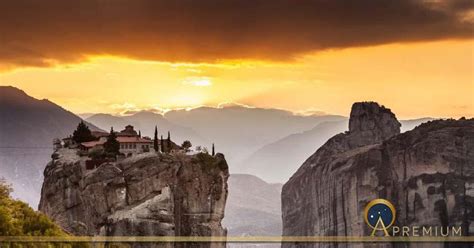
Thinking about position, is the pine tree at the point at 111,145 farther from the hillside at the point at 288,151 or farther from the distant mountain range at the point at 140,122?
the hillside at the point at 288,151

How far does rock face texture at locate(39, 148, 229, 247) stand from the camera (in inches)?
1414

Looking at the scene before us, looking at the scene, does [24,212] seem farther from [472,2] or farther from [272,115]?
[272,115]

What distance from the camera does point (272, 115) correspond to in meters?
49.7

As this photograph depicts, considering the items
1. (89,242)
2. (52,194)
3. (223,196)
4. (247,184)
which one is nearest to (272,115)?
(223,196)

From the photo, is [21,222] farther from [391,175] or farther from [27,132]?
[391,175]

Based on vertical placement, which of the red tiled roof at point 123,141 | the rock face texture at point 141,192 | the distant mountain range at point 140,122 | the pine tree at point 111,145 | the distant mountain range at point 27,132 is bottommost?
the rock face texture at point 141,192

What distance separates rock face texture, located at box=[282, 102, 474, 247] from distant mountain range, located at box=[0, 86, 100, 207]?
956 inches

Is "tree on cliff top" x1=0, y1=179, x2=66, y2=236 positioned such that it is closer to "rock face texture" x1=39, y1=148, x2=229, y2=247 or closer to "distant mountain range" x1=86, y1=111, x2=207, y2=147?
"rock face texture" x1=39, y1=148, x2=229, y2=247

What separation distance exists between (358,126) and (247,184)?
4825 centimetres

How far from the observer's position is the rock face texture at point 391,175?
63.7 meters

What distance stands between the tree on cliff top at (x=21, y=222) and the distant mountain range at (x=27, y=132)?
21.4m

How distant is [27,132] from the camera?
54.7 m

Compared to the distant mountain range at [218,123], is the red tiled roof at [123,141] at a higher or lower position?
lower

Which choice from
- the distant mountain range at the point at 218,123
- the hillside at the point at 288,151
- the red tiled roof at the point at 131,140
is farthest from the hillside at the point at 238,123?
the hillside at the point at 288,151
